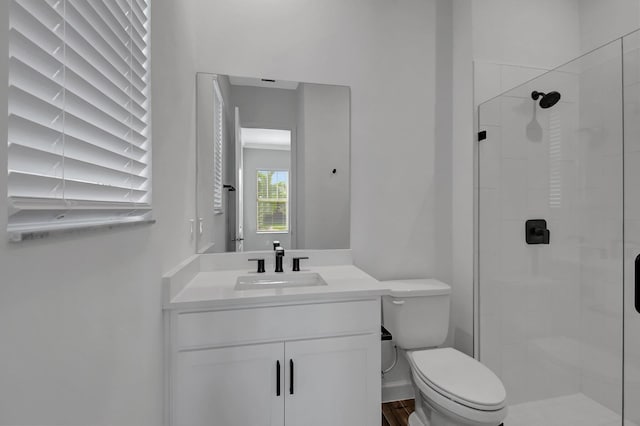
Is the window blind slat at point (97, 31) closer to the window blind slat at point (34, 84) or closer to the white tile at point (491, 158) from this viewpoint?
the window blind slat at point (34, 84)

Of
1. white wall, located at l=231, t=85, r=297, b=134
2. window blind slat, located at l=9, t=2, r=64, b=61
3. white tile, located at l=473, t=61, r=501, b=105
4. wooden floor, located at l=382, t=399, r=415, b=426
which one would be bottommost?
wooden floor, located at l=382, t=399, r=415, b=426

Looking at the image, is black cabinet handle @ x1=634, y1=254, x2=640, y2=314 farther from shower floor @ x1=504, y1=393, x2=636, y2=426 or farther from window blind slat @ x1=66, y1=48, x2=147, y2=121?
window blind slat @ x1=66, y1=48, x2=147, y2=121

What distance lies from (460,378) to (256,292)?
1.03m

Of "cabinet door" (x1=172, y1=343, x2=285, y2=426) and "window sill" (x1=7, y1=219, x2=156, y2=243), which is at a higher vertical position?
"window sill" (x1=7, y1=219, x2=156, y2=243)

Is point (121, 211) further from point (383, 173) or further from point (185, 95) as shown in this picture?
point (383, 173)

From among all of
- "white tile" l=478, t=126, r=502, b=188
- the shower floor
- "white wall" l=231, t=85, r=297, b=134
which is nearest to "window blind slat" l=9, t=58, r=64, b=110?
"white wall" l=231, t=85, r=297, b=134

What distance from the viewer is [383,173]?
1.95 m

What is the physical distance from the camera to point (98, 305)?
69 cm

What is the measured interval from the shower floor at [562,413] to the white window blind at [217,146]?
86.1 inches

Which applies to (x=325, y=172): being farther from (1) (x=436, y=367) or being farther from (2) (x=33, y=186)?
(2) (x=33, y=186)

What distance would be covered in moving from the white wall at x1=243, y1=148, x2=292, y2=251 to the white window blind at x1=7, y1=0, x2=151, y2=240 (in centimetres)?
95

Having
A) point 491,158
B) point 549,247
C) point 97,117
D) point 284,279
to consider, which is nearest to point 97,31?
point 97,117

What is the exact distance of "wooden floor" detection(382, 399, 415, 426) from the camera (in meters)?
1.71

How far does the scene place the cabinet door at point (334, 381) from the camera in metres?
1.28
